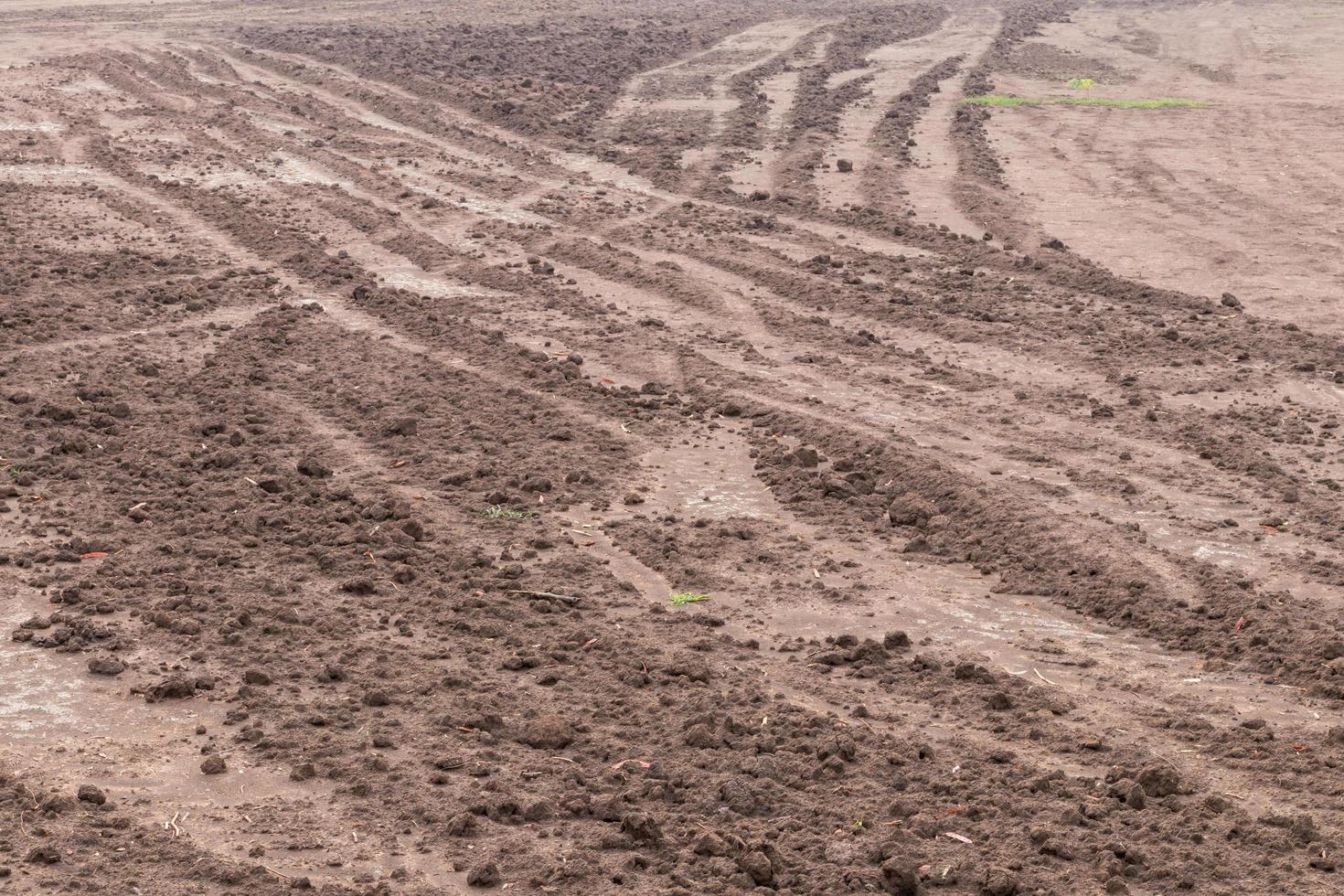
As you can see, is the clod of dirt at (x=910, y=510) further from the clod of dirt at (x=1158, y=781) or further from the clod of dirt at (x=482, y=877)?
the clod of dirt at (x=482, y=877)

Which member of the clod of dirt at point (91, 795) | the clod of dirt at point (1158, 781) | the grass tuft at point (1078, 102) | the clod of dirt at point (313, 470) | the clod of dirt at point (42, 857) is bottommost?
the clod of dirt at point (313, 470)

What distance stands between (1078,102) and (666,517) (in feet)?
59.5

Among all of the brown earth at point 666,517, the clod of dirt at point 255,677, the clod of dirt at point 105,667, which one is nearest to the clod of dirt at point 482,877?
the brown earth at point 666,517

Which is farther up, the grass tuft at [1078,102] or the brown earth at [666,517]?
the grass tuft at [1078,102]

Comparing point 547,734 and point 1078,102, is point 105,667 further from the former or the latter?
point 1078,102

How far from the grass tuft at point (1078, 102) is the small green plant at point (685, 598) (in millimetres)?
17904

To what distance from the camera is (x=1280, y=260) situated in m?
14.2

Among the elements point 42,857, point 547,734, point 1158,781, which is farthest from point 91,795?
point 1158,781

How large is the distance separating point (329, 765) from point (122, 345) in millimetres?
6465

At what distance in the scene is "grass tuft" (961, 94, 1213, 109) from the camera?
23594 millimetres

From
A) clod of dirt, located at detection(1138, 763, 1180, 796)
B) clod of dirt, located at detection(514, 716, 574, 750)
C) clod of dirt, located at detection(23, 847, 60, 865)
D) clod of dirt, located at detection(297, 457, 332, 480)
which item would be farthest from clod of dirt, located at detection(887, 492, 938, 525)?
clod of dirt, located at detection(23, 847, 60, 865)

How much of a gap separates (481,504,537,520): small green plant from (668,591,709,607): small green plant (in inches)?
51.8

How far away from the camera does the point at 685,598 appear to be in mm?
7605

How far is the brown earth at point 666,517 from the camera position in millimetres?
5445
